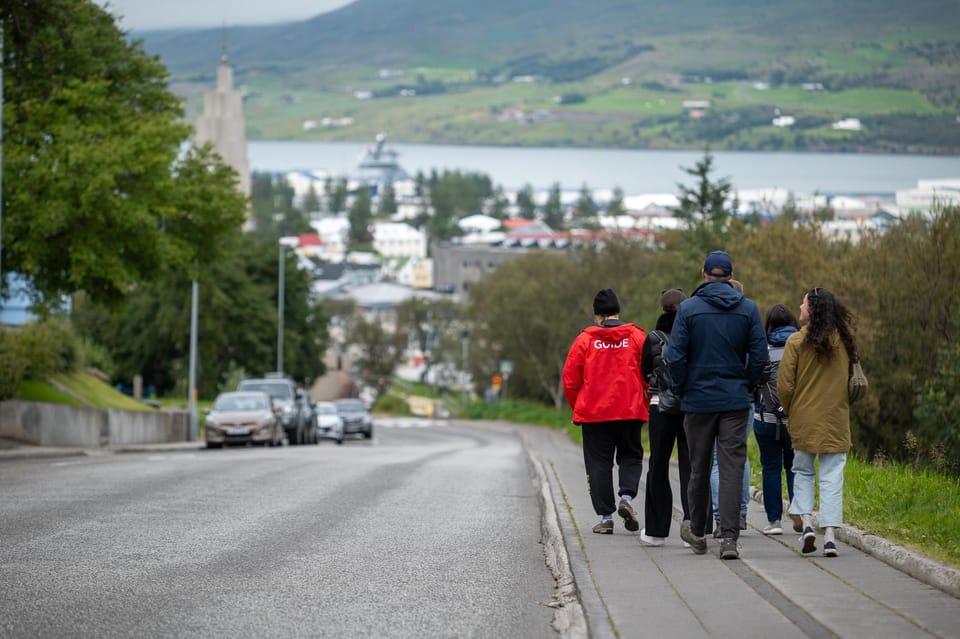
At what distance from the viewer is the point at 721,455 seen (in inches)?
403

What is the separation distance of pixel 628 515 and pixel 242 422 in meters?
25.5

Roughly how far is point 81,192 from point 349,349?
124 meters

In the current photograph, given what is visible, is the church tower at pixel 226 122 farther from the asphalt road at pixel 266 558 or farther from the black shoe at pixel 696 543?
the black shoe at pixel 696 543

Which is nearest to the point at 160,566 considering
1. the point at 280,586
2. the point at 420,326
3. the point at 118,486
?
the point at 280,586

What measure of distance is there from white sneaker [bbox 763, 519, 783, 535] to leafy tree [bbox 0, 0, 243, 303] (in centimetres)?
2195

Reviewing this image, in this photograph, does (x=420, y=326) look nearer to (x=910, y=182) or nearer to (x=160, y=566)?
(x=910, y=182)

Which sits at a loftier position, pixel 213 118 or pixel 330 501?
pixel 213 118

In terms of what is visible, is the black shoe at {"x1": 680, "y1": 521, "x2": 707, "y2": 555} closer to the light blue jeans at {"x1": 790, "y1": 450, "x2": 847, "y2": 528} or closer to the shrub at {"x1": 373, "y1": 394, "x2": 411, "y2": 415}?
the light blue jeans at {"x1": 790, "y1": 450, "x2": 847, "y2": 528}

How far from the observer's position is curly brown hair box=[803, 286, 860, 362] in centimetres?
1021

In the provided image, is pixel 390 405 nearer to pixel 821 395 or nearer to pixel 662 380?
pixel 662 380

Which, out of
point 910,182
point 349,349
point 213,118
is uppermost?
point 213,118

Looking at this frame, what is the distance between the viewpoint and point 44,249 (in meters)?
32.0

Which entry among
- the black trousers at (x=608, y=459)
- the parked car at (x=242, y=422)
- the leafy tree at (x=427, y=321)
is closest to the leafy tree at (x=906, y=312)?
the parked car at (x=242, y=422)

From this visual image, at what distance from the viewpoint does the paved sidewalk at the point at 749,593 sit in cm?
723
